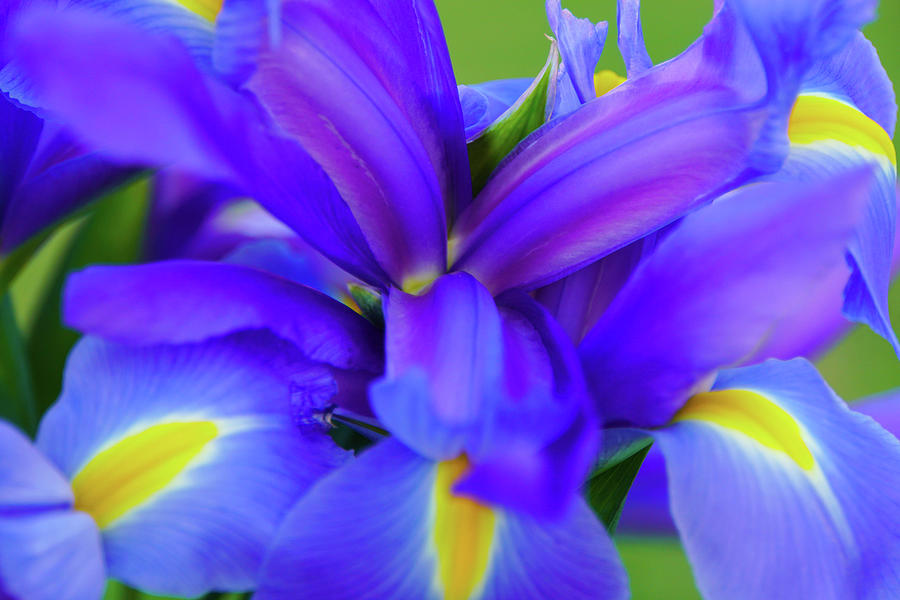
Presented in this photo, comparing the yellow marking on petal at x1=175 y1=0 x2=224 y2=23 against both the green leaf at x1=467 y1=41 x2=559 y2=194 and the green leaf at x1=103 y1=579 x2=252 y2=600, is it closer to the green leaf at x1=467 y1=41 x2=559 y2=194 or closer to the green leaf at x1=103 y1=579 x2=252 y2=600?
the green leaf at x1=467 y1=41 x2=559 y2=194

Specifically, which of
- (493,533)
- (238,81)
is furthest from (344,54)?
(493,533)

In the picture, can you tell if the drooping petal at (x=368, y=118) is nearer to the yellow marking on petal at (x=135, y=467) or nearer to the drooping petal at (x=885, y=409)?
the yellow marking on petal at (x=135, y=467)

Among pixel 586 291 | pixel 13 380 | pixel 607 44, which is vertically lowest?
pixel 607 44

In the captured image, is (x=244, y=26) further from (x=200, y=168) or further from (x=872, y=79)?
(x=872, y=79)

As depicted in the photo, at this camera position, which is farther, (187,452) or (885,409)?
(885,409)

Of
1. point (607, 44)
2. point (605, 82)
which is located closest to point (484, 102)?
Result: point (605, 82)

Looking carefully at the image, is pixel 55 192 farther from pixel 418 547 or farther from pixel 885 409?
pixel 885 409

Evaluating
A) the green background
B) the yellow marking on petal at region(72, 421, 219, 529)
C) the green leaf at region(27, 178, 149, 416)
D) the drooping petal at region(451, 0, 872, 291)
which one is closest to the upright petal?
the drooping petal at region(451, 0, 872, 291)
